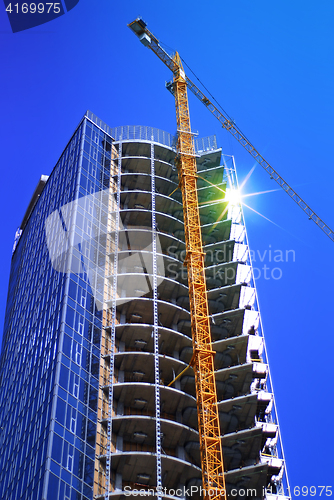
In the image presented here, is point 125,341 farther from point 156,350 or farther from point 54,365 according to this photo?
point 54,365

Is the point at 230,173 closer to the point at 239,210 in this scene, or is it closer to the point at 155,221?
the point at 239,210

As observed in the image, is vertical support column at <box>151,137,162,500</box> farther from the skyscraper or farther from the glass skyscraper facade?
the glass skyscraper facade

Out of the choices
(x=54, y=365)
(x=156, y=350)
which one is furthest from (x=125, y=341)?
(x=54, y=365)

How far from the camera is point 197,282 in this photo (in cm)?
5525

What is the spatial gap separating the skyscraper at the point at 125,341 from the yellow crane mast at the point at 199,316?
72.3 inches

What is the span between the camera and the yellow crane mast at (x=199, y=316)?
44969 mm

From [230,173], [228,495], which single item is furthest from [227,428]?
[230,173]

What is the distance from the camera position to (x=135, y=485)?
4572cm

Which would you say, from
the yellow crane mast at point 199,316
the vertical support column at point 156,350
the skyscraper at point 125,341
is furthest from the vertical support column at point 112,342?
the yellow crane mast at point 199,316

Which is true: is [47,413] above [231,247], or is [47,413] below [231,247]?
below

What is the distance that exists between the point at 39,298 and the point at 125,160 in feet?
53.2

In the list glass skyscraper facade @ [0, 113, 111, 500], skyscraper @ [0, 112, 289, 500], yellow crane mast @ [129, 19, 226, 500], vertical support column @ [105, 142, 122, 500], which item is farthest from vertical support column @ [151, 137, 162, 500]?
glass skyscraper facade @ [0, 113, 111, 500]

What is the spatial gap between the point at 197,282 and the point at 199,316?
370 centimetres

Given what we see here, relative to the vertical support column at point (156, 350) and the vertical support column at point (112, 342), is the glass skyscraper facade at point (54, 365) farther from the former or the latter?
the vertical support column at point (156, 350)
